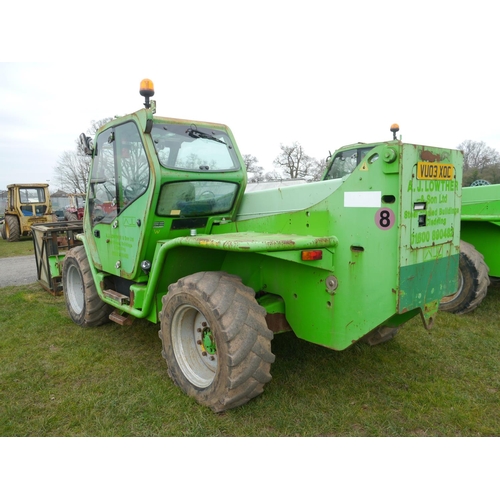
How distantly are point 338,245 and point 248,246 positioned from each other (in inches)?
26.0

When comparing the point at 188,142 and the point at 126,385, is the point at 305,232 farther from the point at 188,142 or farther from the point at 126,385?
the point at 126,385

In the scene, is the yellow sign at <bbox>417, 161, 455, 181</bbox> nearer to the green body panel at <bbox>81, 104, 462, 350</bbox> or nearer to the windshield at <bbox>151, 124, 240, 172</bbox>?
the green body panel at <bbox>81, 104, 462, 350</bbox>

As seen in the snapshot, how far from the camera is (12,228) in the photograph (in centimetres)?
1638

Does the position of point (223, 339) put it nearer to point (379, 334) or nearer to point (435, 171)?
point (379, 334)

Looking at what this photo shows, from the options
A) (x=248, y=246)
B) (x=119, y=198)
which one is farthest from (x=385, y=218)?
(x=119, y=198)

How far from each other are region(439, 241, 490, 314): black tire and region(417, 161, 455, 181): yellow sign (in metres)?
2.81

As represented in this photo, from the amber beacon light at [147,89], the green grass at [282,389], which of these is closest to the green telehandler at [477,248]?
the green grass at [282,389]

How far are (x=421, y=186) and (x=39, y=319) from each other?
491 cm

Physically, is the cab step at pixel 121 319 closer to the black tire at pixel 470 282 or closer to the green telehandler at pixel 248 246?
the green telehandler at pixel 248 246

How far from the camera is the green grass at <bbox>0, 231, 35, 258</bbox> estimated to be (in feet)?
42.8

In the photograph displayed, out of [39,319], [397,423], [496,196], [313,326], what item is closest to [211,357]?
[313,326]

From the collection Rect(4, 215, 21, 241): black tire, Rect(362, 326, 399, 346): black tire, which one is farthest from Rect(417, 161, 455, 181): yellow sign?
Rect(4, 215, 21, 241): black tire

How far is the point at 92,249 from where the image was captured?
477 centimetres

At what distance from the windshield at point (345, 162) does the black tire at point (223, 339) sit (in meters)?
2.99
